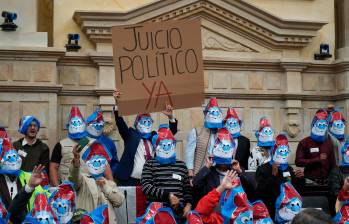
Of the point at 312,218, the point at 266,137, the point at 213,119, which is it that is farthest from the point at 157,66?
the point at 312,218

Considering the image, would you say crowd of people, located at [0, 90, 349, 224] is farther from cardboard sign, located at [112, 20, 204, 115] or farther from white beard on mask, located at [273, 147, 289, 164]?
cardboard sign, located at [112, 20, 204, 115]

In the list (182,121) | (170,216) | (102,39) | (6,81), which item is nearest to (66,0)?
(102,39)

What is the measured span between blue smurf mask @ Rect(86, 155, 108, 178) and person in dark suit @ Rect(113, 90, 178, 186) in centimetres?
120

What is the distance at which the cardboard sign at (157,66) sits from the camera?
8203 millimetres

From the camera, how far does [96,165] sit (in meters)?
6.81

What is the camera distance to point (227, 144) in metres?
6.98

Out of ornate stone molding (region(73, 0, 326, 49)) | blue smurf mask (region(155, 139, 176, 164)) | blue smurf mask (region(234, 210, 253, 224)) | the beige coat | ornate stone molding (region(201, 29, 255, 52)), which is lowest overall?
blue smurf mask (region(234, 210, 253, 224))

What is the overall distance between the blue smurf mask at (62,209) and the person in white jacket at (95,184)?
569 millimetres

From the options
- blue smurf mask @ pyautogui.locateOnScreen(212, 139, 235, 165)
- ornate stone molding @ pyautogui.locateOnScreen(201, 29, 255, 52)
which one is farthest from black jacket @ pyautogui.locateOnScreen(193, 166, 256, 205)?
ornate stone molding @ pyautogui.locateOnScreen(201, 29, 255, 52)

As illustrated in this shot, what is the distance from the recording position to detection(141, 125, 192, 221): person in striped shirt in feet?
22.8

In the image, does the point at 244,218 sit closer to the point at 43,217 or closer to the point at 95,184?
the point at 95,184

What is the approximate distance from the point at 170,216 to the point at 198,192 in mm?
1098

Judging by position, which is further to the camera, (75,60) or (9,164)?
(75,60)

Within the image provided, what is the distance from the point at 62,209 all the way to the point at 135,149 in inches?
79.3
